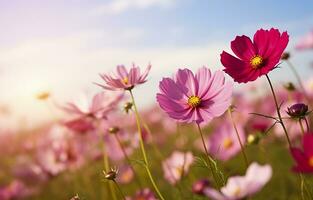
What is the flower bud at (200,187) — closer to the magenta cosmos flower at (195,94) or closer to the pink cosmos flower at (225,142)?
the magenta cosmos flower at (195,94)

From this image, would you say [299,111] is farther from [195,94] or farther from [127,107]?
[127,107]

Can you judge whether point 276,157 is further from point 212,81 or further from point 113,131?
point 212,81

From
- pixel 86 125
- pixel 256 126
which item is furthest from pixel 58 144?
pixel 256 126

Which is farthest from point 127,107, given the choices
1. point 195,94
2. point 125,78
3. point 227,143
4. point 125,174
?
point 125,174

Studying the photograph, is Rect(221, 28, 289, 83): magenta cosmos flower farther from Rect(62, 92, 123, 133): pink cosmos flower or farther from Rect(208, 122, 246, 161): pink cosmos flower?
Rect(208, 122, 246, 161): pink cosmos flower

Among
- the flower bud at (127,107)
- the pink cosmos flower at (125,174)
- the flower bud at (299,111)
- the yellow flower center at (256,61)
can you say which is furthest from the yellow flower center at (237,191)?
the pink cosmos flower at (125,174)

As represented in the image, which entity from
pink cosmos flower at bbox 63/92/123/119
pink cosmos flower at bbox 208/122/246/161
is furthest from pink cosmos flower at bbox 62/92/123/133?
pink cosmos flower at bbox 208/122/246/161
